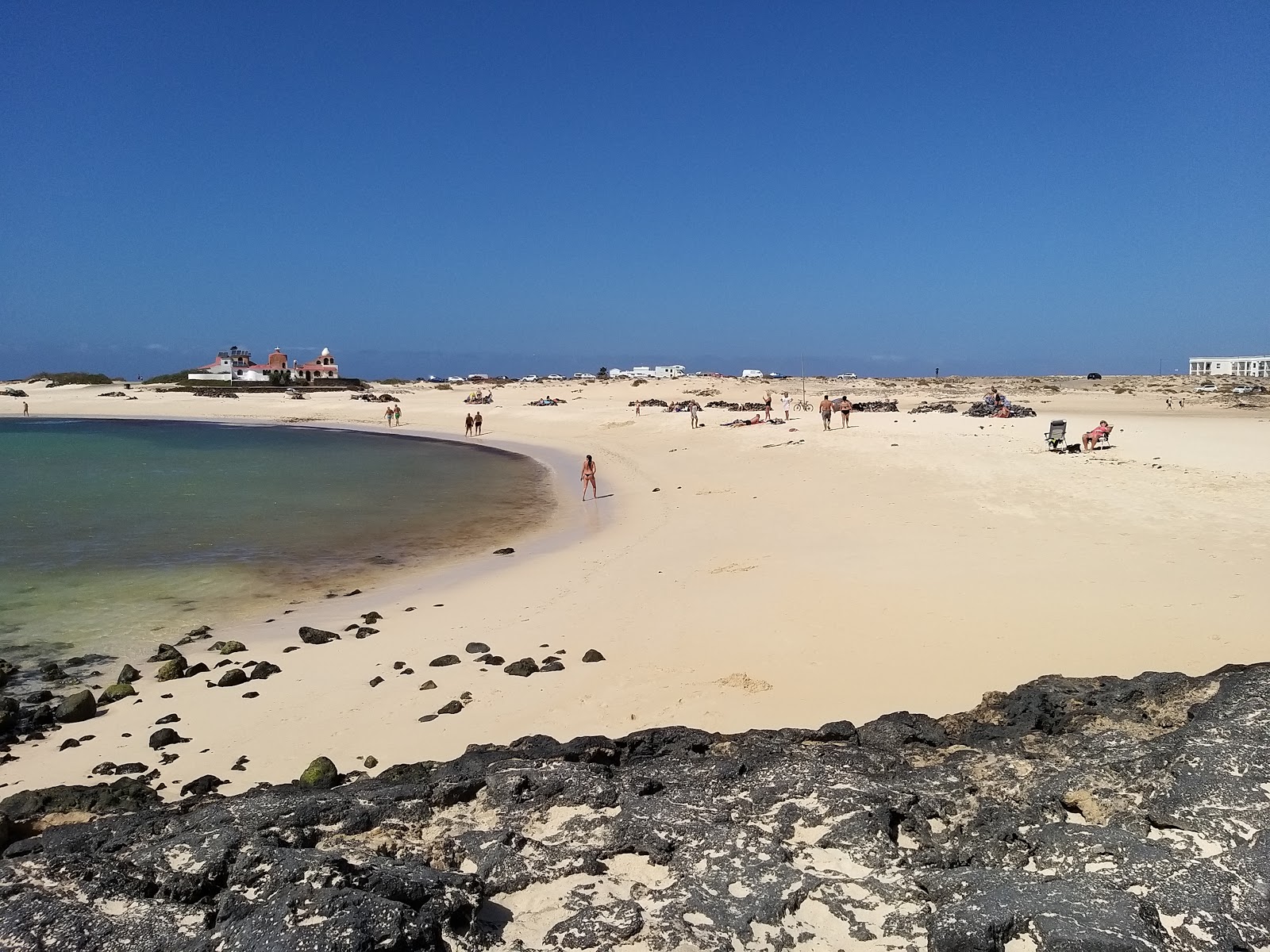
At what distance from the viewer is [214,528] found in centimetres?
1831

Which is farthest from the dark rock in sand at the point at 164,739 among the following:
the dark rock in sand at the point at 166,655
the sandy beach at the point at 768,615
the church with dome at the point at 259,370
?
the church with dome at the point at 259,370

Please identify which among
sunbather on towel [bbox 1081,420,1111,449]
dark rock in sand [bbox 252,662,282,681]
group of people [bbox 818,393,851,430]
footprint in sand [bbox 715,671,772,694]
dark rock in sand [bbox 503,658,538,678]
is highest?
group of people [bbox 818,393,851,430]

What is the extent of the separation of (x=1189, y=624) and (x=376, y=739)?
8271mm

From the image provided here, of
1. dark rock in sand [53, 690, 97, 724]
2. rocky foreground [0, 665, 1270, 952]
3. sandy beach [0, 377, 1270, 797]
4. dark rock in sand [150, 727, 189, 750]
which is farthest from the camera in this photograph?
dark rock in sand [53, 690, 97, 724]

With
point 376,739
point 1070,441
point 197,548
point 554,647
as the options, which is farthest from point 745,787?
point 1070,441

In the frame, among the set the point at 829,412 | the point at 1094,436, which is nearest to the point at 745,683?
the point at 1094,436

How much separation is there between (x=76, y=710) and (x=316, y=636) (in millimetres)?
2617

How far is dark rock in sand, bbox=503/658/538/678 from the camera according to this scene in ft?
26.7

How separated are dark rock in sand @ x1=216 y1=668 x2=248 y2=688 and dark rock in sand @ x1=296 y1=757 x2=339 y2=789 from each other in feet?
9.18

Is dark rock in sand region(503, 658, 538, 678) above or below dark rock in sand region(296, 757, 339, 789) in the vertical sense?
below

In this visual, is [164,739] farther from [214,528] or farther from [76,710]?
[214,528]

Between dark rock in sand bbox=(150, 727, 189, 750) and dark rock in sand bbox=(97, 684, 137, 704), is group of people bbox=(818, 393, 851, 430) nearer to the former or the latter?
dark rock in sand bbox=(97, 684, 137, 704)

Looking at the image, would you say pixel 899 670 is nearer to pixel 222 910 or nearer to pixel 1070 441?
pixel 222 910

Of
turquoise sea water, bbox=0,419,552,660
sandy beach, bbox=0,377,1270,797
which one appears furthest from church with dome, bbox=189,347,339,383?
sandy beach, bbox=0,377,1270,797
